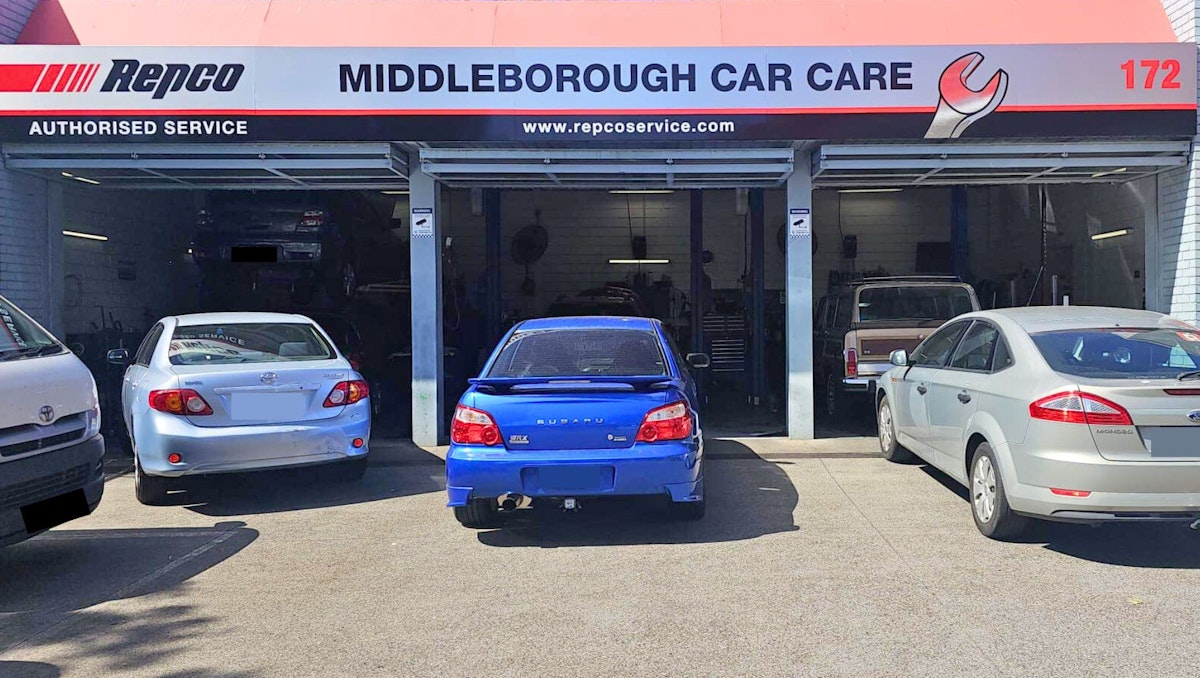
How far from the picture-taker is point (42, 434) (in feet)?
16.3

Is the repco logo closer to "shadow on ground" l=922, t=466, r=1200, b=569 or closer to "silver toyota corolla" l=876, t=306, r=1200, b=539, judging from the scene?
"silver toyota corolla" l=876, t=306, r=1200, b=539

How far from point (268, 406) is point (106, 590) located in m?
2.01

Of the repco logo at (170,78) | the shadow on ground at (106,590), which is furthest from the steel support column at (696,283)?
the shadow on ground at (106,590)

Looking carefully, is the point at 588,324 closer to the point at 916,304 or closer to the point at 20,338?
the point at 20,338

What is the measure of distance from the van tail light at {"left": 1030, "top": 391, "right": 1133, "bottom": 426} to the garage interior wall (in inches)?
393

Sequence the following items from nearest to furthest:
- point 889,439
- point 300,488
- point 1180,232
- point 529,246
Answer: point 300,488 → point 889,439 → point 1180,232 → point 529,246

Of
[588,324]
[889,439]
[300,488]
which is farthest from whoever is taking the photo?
[889,439]

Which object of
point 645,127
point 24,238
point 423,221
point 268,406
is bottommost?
point 268,406

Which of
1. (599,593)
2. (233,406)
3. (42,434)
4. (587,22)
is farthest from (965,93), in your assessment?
(42,434)

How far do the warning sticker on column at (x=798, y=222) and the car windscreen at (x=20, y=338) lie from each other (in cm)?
719

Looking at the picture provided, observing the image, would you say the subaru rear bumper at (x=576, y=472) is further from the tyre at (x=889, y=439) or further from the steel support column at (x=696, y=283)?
the steel support column at (x=696, y=283)

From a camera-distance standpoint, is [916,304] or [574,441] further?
[916,304]

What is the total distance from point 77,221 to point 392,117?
213 inches

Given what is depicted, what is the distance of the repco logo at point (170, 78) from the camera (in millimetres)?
8852
